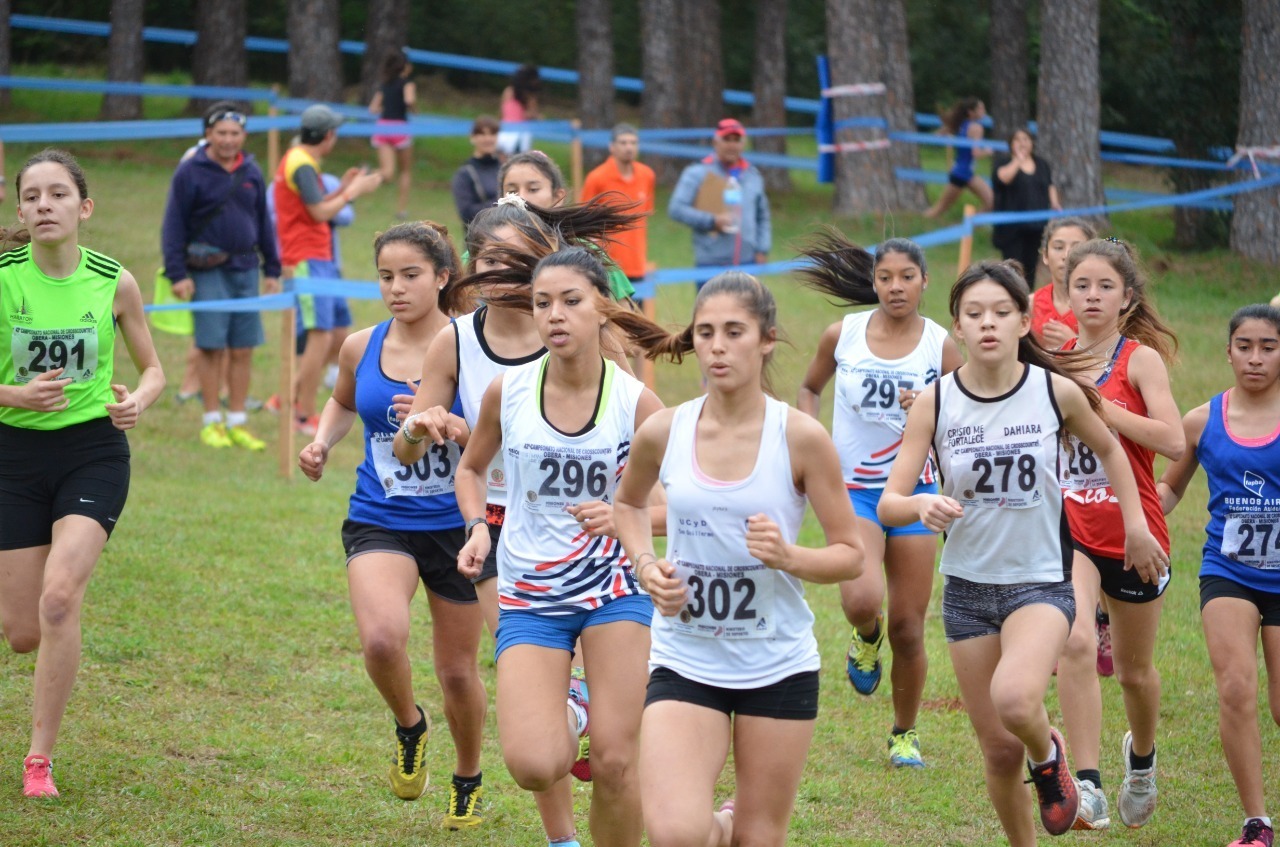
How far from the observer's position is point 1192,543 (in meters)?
10.1

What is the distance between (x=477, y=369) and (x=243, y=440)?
6779 millimetres

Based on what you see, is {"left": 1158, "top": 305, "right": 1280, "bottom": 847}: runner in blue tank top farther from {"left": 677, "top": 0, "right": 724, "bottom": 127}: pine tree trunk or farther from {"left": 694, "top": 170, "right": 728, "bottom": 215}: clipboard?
{"left": 677, "top": 0, "right": 724, "bottom": 127}: pine tree trunk

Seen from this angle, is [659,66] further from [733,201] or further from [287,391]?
[287,391]

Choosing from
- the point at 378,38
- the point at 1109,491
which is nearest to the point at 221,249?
the point at 1109,491

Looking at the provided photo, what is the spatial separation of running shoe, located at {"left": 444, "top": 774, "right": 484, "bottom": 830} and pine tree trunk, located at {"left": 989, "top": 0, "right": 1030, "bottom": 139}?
72.1 feet

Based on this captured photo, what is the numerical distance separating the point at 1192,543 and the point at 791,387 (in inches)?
196

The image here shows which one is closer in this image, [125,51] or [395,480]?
[395,480]

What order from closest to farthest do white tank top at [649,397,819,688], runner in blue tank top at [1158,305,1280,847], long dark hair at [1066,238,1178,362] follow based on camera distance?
white tank top at [649,397,819,688]
runner in blue tank top at [1158,305,1280,847]
long dark hair at [1066,238,1178,362]

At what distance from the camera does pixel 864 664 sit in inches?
267

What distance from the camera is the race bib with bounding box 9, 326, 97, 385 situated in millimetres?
5699

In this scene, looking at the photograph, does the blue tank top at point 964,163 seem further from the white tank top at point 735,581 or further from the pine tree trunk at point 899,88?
the white tank top at point 735,581

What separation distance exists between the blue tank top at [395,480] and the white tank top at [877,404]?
1.87 m

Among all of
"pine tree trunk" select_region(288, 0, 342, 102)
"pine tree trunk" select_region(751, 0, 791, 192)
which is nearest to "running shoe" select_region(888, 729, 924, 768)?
"pine tree trunk" select_region(751, 0, 791, 192)

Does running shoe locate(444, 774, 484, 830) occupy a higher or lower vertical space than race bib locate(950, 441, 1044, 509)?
lower
